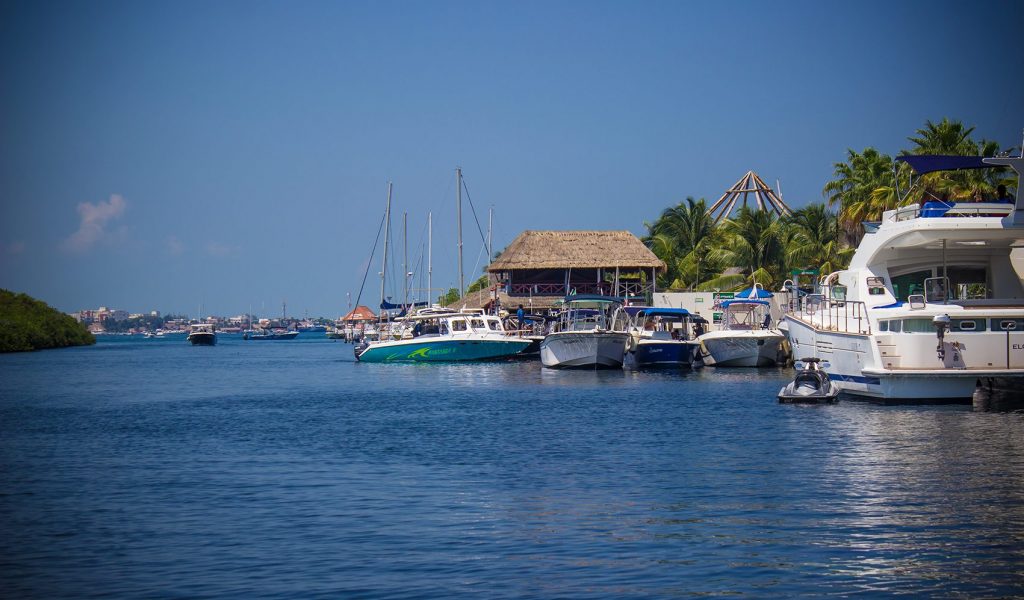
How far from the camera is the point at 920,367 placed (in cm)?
3030

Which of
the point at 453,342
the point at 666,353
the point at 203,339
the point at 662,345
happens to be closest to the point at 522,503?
the point at 662,345

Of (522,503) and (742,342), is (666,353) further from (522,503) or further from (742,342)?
(522,503)

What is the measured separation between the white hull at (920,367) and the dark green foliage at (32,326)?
363ft

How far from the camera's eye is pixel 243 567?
1490 cm

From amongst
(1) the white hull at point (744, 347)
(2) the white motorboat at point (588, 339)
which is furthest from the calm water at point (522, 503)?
(2) the white motorboat at point (588, 339)

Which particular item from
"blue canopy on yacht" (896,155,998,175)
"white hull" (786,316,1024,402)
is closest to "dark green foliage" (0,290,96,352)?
"blue canopy on yacht" (896,155,998,175)

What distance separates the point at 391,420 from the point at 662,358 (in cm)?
2627

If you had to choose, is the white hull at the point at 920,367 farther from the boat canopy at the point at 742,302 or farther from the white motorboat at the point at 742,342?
the boat canopy at the point at 742,302

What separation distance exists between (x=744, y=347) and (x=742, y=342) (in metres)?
0.35

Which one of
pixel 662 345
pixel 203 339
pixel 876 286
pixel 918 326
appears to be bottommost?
pixel 662 345

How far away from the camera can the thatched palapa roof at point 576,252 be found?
80.9 metres

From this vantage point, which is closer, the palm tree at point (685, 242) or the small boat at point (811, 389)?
the small boat at point (811, 389)

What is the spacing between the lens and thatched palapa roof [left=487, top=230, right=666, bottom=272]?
266 feet

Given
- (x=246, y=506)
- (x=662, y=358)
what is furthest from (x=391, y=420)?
(x=662, y=358)
